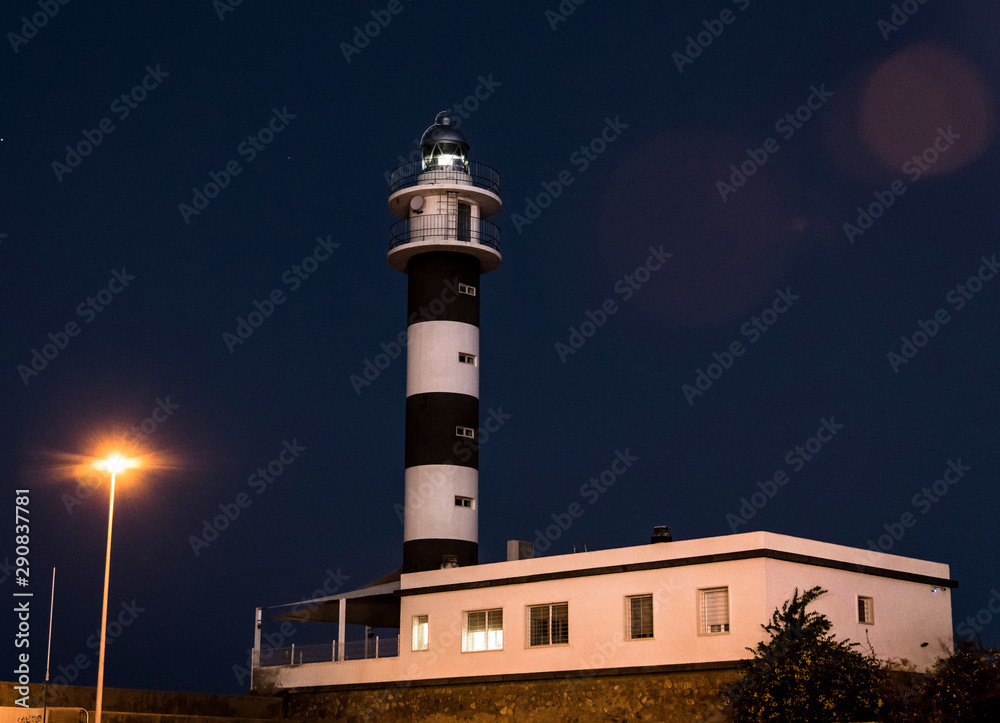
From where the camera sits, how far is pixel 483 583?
35312 mm

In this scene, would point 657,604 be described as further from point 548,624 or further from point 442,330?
point 442,330

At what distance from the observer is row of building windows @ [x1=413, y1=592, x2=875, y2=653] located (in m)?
30.6

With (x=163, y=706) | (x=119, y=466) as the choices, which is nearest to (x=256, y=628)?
(x=163, y=706)

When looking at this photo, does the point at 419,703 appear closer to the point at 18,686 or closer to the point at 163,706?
the point at 163,706

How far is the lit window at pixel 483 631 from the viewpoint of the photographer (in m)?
35.0

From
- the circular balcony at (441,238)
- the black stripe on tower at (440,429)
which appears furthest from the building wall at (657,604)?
the circular balcony at (441,238)

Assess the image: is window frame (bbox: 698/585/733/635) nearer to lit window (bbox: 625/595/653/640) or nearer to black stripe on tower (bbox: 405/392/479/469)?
lit window (bbox: 625/595/653/640)

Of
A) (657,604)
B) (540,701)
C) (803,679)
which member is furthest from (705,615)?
(540,701)

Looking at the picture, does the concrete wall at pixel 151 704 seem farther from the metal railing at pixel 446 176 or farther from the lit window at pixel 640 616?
the metal railing at pixel 446 176

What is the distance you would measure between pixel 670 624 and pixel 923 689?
239 inches

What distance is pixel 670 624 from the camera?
31.3 metres

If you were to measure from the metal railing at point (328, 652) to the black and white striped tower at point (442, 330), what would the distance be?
2543 mm

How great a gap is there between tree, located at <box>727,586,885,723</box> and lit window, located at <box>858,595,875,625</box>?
2051mm

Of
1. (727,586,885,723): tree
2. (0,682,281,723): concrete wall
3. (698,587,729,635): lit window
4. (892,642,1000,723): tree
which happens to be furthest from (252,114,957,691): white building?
(892,642,1000,723): tree
